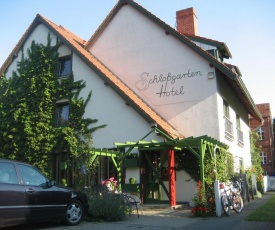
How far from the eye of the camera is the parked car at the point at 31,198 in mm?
6871

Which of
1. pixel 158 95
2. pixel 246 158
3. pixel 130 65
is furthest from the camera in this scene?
pixel 246 158

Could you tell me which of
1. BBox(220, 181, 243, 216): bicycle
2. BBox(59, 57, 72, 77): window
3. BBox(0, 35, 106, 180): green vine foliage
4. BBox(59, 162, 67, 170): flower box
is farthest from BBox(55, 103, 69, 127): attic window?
BBox(220, 181, 243, 216): bicycle

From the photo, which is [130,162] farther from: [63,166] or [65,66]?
[65,66]

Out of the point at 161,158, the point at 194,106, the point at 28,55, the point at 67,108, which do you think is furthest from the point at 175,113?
the point at 28,55

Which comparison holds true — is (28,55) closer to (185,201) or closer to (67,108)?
(67,108)

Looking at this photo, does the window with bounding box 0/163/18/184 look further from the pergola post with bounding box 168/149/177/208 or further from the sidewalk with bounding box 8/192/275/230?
the pergola post with bounding box 168/149/177/208

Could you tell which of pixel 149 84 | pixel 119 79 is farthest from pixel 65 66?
pixel 149 84

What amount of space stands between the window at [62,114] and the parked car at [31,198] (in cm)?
802

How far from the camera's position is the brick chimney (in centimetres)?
1912

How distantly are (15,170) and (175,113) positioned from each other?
31.1ft

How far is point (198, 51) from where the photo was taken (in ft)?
49.5

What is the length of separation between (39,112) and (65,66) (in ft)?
9.98

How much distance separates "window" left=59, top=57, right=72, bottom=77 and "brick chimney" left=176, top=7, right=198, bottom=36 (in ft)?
23.0

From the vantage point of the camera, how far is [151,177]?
45.9 feet
